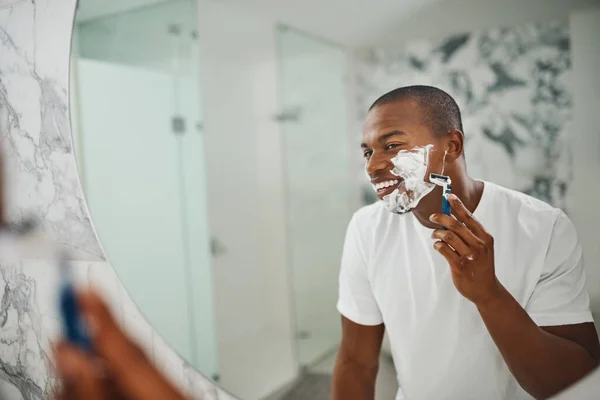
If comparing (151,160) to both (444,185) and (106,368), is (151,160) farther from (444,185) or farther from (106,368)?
(444,185)

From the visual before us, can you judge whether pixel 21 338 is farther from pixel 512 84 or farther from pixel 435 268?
pixel 512 84

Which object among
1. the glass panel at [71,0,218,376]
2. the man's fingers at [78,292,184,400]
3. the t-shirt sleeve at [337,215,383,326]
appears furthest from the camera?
the man's fingers at [78,292,184,400]

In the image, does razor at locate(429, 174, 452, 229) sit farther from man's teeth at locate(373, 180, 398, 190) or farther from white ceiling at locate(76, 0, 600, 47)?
white ceiling at locate(76, 0, 600, 47)

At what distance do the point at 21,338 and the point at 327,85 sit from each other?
1.06 m

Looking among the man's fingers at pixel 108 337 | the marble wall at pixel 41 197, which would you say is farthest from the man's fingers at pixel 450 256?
the man's fingers at pixel 108 337

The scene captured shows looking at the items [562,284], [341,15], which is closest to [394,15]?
[341,15]

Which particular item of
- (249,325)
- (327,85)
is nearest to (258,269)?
(249,325)

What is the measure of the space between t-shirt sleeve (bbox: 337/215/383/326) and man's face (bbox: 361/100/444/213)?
0.26 feet

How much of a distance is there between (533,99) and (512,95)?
0.02 m

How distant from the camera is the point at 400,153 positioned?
61 cm

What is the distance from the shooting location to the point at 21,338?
47.3 inches

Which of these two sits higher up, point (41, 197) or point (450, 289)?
point (41, 197)

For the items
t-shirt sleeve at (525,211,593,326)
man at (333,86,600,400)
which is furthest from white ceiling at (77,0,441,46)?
t-shirt sleeve at (525,211,593,326)

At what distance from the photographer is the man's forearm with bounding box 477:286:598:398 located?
22.1 inches
